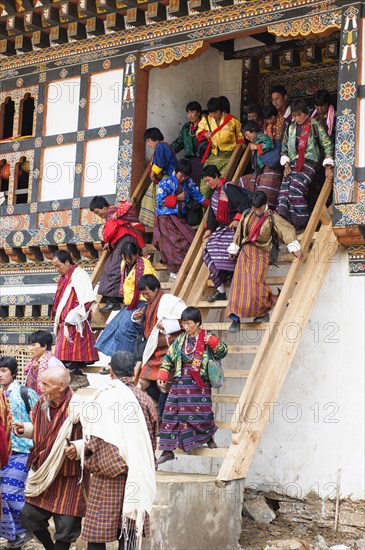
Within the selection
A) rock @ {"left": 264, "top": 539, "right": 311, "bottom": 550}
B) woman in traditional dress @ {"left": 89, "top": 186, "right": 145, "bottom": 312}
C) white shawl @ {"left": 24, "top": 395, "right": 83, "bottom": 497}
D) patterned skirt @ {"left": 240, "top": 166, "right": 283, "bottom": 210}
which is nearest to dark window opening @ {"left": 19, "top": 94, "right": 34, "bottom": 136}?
woman in traditional dress @ {"left": 89, "top": 186, "right": 145, "bottom": 312}

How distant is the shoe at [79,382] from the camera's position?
10742 mm

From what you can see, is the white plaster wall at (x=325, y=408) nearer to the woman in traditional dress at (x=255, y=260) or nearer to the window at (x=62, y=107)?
the woman in traditional dress at (x=255, y=260)

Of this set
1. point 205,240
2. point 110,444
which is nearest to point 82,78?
point 205,240

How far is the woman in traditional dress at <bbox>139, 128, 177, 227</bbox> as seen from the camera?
11.5 meters

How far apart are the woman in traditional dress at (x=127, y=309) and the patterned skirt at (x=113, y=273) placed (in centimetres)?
41

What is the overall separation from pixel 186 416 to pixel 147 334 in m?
1.11

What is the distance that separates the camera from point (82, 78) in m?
12.4

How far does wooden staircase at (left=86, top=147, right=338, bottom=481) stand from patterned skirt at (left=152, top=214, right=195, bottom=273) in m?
0.17

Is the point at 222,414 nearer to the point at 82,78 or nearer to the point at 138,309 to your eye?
the point at 138,309

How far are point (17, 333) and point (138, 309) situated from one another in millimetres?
2881

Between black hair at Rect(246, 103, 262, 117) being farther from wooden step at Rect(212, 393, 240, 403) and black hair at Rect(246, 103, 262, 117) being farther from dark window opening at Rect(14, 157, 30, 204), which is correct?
wooden step at Rect(212, 393, 240, 403)

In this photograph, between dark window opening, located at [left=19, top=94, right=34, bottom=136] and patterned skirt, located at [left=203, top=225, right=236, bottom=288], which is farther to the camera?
dark window opening, located at [left=19, top=94, right=34, bottom=136]

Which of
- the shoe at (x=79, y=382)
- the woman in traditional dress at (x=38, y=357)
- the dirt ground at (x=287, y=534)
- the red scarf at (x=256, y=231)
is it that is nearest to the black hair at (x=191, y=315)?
the red scarf at (x=256, y=231)

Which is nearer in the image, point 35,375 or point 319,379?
point 35,375
